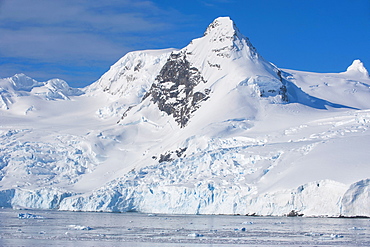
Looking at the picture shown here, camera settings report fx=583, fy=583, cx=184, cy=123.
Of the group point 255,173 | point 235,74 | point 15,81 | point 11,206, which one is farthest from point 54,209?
point 15,81

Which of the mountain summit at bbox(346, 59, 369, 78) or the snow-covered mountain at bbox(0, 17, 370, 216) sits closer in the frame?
the snow-covered mountain at bbox(0, 17, 370, 216)

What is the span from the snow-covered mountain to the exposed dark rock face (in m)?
0.26

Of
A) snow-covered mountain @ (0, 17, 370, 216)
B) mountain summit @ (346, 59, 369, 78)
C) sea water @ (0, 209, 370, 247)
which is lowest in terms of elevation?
sea water @ (0, 209, 370, 247)

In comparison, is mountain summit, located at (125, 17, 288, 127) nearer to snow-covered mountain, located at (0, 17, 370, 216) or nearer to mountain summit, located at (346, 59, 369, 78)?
snow-covered mountain, located at (0, 17, 370, 216)

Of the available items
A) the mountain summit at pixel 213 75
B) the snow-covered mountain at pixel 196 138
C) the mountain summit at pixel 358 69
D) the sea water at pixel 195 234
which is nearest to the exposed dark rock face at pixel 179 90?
the mountain summit at pixel 213 75

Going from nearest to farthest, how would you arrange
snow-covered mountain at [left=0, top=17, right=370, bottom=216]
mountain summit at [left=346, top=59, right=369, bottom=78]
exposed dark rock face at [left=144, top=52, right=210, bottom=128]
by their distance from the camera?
snow-covered mountain at [left=0, top=17, right=370, bottom=216], exposed dark rock face at [left=144, top=52, right=210, bottom=128], mountain summit at [left=346, top=59, right=369, bottom=78]

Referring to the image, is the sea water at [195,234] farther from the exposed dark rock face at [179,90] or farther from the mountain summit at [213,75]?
the exposed dark rock face at [179,90]

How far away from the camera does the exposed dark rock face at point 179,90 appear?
308ft

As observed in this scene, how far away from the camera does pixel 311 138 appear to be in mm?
64250

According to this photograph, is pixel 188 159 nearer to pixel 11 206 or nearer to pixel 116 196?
pixel 116 196

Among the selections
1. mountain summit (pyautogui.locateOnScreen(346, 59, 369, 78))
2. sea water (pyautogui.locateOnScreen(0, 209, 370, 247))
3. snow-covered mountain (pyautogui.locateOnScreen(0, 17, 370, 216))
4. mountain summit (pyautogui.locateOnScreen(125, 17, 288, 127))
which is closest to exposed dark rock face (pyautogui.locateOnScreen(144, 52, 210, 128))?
mountain summit (pyautogui.locateOnScreen(125, 17, 288, 127))

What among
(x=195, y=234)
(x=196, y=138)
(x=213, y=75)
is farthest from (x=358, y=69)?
(x=195, y=234)

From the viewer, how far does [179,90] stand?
337ft

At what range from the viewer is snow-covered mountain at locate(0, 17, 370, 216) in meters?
50.5
